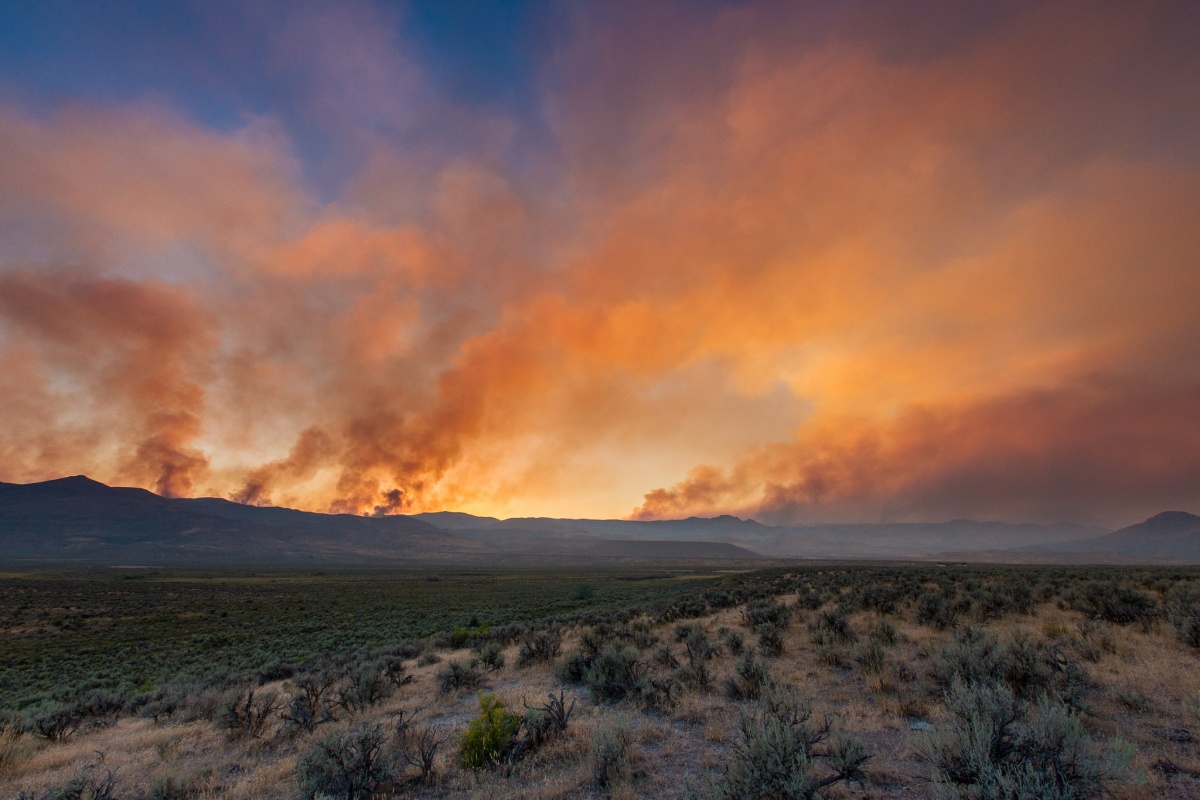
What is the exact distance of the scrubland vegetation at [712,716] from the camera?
18.7 feet

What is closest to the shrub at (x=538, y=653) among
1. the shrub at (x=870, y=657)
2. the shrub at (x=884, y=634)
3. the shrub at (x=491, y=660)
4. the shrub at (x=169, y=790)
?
the shrub at (x=491, y=660)

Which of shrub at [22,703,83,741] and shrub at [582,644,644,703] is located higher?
shrub at [582,644,644,703]

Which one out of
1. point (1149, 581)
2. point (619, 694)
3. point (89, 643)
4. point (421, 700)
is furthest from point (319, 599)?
point (1149, 581)

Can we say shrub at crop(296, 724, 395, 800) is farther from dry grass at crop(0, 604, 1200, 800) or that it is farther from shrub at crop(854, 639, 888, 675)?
shrub at crop(854, 639, 888, 675)

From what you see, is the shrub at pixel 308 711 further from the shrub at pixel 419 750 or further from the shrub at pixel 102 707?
the shrub at pixel 102 707

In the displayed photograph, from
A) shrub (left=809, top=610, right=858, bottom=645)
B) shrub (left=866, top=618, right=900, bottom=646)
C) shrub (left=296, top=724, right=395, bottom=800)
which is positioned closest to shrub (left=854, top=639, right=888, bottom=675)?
shrub (left=866, top=618, right=900, bottom=646)

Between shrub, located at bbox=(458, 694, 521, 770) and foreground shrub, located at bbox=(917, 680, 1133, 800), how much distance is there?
6056 mm

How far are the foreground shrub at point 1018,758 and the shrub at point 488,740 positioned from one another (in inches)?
238

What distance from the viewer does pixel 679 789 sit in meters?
6.36

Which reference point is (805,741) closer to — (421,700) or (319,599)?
(421,700)

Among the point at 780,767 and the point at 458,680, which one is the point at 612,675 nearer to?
the point at 458,680

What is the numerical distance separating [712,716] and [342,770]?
6131 mm

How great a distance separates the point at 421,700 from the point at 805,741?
10.8 m

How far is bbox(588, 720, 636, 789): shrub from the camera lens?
662cm
